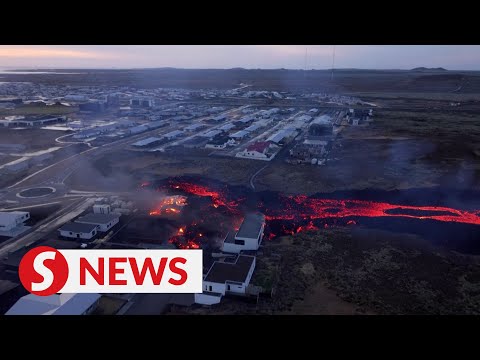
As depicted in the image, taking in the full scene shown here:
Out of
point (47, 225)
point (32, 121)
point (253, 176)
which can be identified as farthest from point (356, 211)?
point (32, 121)

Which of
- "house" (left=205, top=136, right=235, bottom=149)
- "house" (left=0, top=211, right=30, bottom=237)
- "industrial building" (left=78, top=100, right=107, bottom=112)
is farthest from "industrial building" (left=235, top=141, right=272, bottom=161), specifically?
"industrial building" (left=78, top=100, right=107, bottom=112)

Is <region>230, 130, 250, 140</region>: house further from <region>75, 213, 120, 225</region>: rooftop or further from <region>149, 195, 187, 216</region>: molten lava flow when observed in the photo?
<region>75, 213, 120, 225</region>: rooftop

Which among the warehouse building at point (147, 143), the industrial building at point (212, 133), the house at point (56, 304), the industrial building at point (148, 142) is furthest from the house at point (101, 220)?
the industrial building at point (212, 133)

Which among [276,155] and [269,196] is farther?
[276,155]
